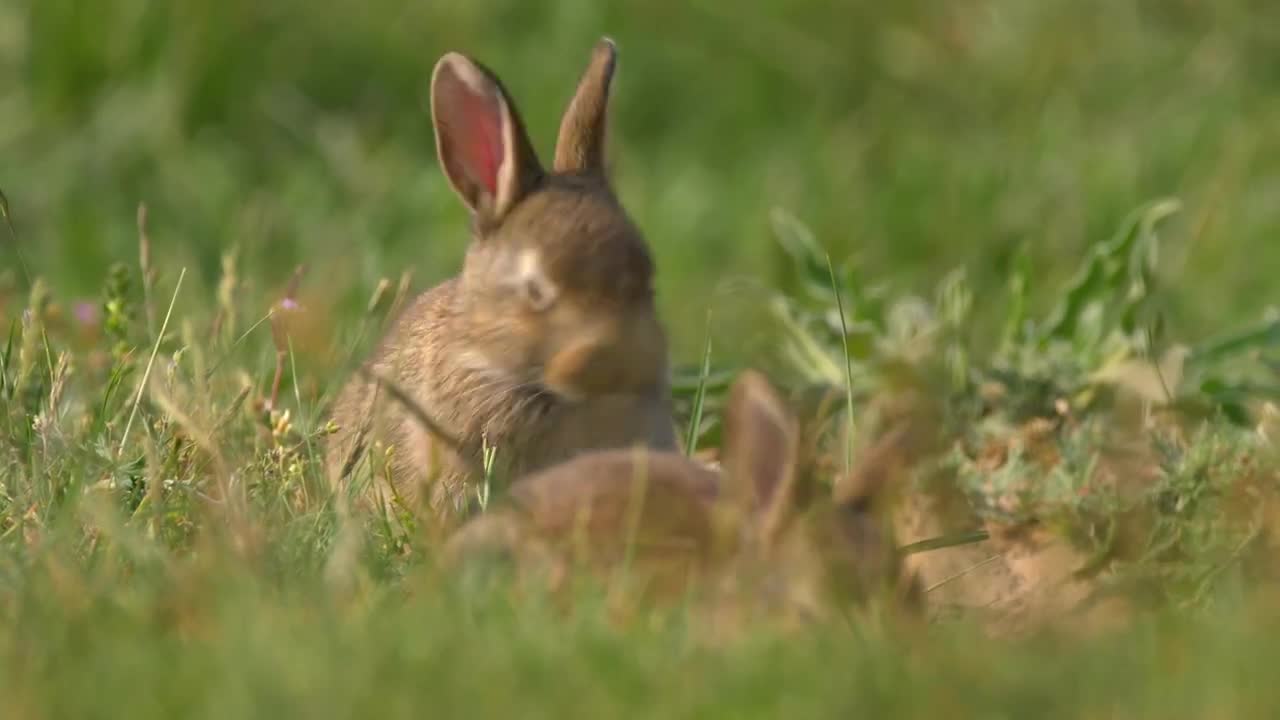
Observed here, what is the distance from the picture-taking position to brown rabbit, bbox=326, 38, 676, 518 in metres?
4.44

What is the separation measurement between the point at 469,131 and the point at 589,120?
27cm

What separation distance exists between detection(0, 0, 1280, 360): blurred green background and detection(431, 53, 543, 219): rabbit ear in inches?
71.0

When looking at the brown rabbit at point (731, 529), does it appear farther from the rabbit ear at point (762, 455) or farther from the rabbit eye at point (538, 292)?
the rabbit eye at point (538, 292)

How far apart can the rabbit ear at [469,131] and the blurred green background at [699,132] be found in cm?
180

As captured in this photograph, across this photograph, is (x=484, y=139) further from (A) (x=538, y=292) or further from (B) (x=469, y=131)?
(A) (x=538, y=292)

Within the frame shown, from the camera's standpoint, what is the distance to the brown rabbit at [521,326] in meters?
4.44

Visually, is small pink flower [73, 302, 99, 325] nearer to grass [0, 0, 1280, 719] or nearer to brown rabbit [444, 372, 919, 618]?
grass [0, 0, 1280, 719]

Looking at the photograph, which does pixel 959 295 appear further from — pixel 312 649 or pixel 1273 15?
pixel 1273 15

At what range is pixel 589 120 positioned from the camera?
195 inches

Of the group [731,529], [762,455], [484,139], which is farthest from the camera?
[484,139]

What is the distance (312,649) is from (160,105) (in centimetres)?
597

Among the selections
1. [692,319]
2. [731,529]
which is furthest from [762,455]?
[692,319]

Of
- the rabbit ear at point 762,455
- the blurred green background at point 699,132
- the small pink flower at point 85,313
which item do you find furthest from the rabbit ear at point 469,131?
the blurred green background at point 699,132

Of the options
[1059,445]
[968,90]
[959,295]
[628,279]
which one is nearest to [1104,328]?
[959,295]
